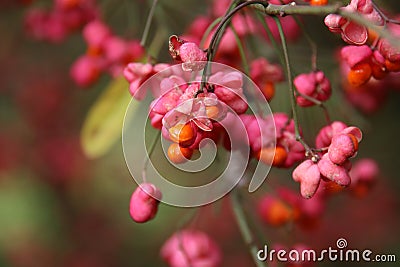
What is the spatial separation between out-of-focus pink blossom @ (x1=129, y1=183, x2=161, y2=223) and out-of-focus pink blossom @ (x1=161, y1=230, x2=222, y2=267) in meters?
0.31

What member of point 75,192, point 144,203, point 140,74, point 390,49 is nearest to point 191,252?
point 144,203

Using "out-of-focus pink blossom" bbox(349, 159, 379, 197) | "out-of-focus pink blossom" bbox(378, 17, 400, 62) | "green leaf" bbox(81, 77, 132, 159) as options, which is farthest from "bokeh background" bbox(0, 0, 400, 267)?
"out-of-focus pink blossom" bbox(378, 17, 400, 62)

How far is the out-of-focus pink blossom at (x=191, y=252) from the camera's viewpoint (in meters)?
1.47

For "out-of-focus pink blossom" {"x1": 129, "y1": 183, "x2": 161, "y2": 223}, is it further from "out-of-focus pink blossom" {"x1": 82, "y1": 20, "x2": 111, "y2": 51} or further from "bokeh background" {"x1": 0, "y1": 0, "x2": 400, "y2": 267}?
"bokeh background" {"x1": 0, "y1": 0, "x2": 400, "y2": 267}

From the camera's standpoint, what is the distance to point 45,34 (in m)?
1.83

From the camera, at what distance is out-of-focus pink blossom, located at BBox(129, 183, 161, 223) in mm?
1156

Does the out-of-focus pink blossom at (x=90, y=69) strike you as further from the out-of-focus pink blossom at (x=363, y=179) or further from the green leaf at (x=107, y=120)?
the out-of-focus pink blossom at (x=363, y=179)

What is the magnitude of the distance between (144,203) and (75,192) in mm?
1858

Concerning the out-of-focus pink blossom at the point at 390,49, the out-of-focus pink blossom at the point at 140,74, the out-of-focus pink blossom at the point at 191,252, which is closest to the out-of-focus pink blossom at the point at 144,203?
the out-of-focus pink blossom at the point at 140,74

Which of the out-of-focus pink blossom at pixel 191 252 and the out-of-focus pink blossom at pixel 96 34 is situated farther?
the out-of-focus pink blossom at pixel 96 34

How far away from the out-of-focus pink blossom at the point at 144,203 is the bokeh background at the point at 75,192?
153 centimetres

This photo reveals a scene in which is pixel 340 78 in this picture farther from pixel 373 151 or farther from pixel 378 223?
pixel 378 223

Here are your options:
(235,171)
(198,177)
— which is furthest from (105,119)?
(198,177)

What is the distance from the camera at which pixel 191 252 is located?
149cm
